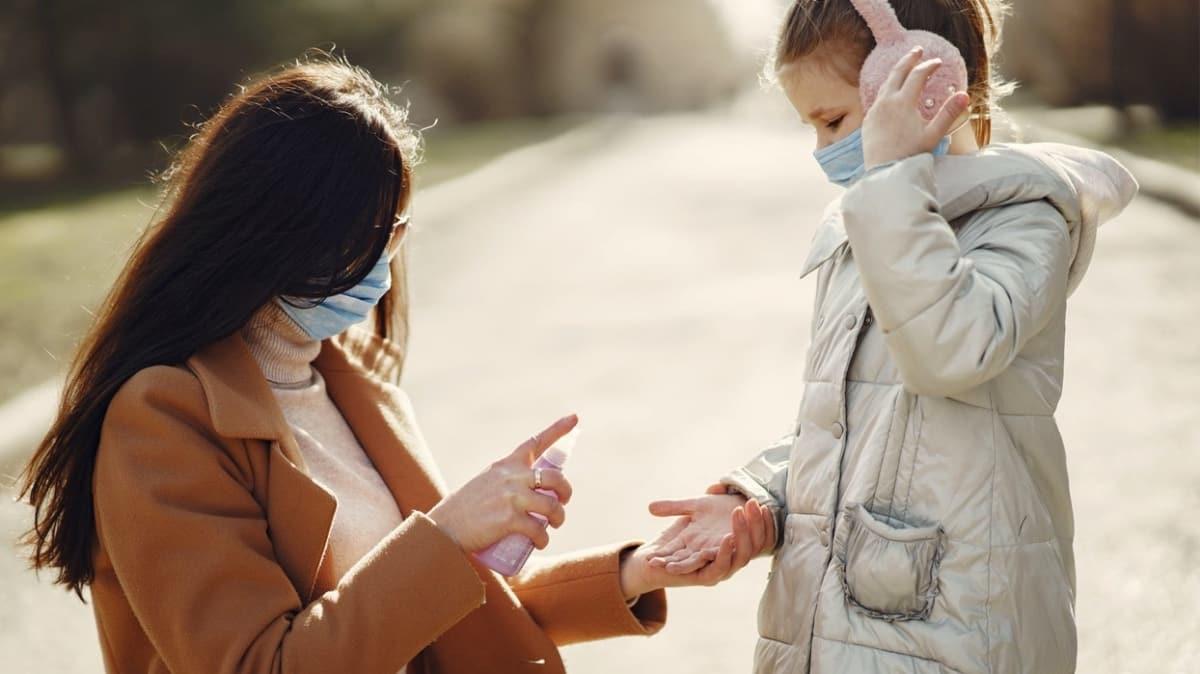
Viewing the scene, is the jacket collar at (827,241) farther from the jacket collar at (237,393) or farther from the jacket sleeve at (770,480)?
the jacket collar at (237,393)

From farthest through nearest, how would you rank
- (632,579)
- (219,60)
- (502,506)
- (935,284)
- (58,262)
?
1. (219,60)
2. (58,262)
3. (632,579)
4. (502,506)
5. (935,284)

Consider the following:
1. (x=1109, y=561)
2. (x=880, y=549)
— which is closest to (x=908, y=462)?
(x=880, y=549)

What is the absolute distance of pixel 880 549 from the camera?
215 cm

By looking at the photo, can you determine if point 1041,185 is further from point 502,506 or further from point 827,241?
point 502,506

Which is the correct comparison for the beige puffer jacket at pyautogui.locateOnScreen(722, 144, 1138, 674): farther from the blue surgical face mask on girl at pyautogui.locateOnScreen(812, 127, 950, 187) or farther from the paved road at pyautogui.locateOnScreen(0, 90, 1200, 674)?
the paved road at pyautogui.locateOnScreen(0, 90, 1200, 674)

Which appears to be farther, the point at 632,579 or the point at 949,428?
the point at 632,579

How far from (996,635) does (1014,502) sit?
0.21m

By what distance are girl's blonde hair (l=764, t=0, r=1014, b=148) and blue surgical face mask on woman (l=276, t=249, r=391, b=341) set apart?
795 millimetres

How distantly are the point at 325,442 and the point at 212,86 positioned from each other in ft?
82.2

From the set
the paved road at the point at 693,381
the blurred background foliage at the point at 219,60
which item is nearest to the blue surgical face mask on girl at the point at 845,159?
the paved road at the point at 693,381

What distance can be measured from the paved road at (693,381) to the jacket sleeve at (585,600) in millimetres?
1361

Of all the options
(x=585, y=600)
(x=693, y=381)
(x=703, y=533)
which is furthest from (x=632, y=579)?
(x=693, y=381)

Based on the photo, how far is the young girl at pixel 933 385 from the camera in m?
2.03

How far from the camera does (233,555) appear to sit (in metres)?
2.12
